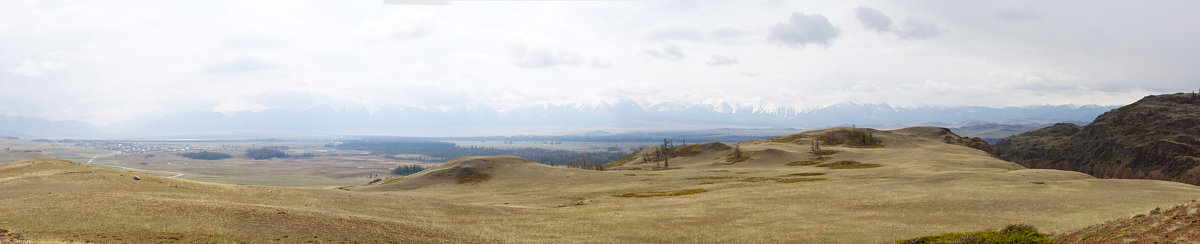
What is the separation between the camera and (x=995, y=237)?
30438 mm

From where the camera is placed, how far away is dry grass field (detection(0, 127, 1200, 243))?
29.6 meters

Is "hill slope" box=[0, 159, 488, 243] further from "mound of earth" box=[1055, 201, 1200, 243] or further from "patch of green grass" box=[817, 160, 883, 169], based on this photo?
"patch of green grass" box=[817, 160, 883, 169]

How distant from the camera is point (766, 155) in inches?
5950

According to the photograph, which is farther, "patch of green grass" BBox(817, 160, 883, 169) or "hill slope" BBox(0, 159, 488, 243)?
"patch of green grass" BBox(817, 160, 883, 169)

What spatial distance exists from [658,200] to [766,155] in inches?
3818

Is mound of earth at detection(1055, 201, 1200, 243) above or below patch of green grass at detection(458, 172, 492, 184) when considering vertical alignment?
above

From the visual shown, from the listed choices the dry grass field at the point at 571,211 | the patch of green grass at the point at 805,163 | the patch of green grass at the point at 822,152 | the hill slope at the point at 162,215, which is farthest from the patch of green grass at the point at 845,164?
the hill slope at the point at 162,215

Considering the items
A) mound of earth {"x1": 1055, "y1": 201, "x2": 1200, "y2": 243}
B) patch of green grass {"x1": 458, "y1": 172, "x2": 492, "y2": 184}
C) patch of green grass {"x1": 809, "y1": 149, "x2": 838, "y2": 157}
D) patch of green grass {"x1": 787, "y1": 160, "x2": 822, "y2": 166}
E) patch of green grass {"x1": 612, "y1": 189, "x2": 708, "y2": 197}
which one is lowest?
patch of green grass {"x1": 787, "y1": 160, "x2": 822, "y2": 166}

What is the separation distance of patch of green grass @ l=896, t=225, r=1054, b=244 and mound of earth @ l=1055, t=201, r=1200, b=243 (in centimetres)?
109

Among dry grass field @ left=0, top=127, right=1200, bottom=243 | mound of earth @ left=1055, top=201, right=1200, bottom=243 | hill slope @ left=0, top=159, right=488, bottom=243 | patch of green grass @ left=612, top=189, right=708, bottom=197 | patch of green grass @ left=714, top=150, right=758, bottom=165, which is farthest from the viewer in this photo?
patch of green grass @ left=714, top=150, right=758, bottom=165

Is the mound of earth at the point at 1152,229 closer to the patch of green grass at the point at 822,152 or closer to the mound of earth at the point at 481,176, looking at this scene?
the mound of earth at the point at 481,176

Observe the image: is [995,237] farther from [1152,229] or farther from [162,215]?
[162,215]

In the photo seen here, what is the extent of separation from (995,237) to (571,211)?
108 feet

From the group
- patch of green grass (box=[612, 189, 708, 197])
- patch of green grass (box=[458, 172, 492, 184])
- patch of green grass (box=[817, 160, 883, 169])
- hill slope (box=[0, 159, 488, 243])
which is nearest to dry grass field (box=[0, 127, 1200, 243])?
hill slope (box=[0, 159, 488, 243])
